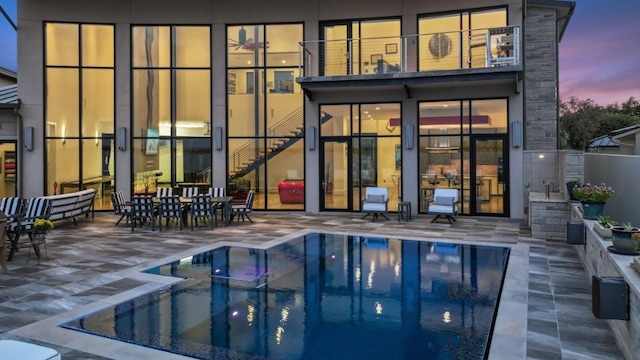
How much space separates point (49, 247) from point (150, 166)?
6.25m

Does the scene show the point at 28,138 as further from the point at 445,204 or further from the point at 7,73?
the point at 445,204

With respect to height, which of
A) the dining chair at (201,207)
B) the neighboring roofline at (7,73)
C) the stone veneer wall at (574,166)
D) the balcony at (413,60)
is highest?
the neighboring roofline at (7,73)

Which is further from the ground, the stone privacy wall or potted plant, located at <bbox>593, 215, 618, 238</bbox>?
the stone privacy wall

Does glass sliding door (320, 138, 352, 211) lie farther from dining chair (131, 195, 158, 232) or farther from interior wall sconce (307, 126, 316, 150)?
dining chair (131, 195, 158, 232)

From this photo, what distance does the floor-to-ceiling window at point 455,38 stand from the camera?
13.6 m

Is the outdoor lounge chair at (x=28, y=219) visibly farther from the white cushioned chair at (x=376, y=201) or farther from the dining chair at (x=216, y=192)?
the white cushioned chair at (x=376, y=201)

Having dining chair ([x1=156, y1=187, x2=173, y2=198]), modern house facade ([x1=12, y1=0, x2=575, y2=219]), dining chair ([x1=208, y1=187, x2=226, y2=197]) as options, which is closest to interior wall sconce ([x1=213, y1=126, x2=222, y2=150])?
modern house facade ([x1=12, y1=0, x2=575, y2=219])

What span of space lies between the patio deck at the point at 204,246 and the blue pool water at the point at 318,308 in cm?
51

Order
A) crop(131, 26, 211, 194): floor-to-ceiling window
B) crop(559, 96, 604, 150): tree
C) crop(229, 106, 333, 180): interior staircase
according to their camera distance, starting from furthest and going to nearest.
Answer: crop(559, 96, 604, 150): tree, crop(131, 26, 211, 194): floor-to-ceiling window, crop(229, 106, 333, 180): interior staircase

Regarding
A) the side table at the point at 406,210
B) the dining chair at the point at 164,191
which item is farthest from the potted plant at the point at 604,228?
the dining chair at the point at 164,191

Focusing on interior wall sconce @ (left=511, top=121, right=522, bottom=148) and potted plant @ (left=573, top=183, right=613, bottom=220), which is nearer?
potted plant @ (left=573, top=183, right=613, bottom=220)

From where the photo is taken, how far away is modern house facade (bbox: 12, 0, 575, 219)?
14094 mm

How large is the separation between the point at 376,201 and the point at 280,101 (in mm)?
4916

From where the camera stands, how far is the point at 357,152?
15.0 metres
